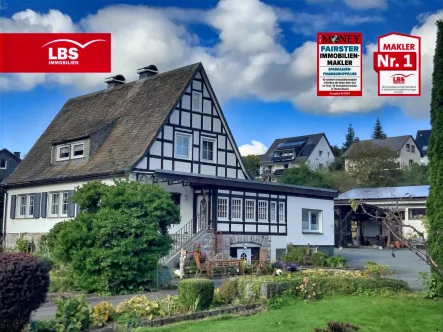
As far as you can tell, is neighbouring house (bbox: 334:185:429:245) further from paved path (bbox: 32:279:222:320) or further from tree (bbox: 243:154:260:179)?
paved path (bbox: 32:279:222:320)

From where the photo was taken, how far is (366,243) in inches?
1748

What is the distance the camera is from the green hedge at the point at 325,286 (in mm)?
12031

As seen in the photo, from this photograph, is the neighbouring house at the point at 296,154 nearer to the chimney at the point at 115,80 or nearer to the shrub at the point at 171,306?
the chimney at the point at 115,80

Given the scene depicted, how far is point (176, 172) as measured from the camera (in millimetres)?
22062

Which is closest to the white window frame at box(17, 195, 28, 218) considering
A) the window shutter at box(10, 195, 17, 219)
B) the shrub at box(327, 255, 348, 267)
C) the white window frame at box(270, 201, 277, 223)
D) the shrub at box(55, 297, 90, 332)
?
the window shutter at box(10, 195, 17, 219)

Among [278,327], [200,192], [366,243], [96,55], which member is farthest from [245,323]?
[366,243]

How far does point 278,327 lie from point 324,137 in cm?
6303

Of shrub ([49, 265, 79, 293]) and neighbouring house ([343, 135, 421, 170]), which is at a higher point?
neighbouring house ([343, 135, 421, 170])

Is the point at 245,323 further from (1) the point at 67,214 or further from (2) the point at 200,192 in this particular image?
(1) the point at 67,214

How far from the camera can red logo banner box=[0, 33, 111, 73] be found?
12.5 metres

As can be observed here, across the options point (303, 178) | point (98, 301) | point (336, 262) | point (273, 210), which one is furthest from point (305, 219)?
point (303, 178)

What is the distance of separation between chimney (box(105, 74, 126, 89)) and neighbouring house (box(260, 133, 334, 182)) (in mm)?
37269

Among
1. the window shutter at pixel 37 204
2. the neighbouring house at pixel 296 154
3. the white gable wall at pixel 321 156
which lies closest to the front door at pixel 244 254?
the window shutter at pixel 37 204

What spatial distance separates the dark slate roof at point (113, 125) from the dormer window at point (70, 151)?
40 centimetres
